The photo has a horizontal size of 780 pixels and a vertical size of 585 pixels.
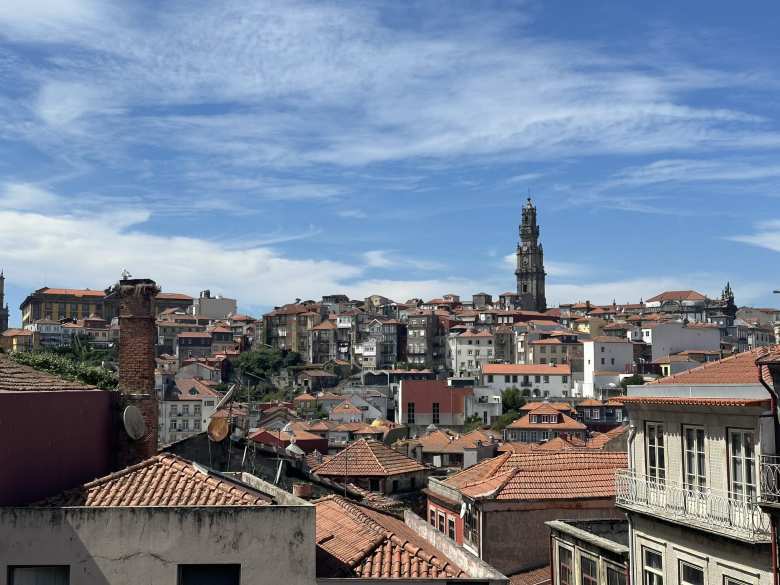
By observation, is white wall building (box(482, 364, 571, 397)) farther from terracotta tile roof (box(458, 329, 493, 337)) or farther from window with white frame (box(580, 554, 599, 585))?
window with white frame (box(580, 554, 599, 585))

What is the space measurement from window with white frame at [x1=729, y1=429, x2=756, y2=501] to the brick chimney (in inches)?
376

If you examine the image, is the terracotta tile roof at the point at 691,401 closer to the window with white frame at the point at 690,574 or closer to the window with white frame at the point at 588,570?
the window with white frame at the point at 690,574

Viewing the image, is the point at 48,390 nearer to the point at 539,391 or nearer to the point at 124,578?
the point at 124,578

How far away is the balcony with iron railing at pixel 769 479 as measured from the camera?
14453 millimetres

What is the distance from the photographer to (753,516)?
49.6ft

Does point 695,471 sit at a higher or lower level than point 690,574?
higher

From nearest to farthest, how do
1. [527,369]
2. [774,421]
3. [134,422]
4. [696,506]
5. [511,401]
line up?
1. [774,421]
2. [134,422]
3. [696,506]
4. [511,401]
5. [527,369]

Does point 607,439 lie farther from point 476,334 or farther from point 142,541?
point 476,334

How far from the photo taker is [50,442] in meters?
13.8

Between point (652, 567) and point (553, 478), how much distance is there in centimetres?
756

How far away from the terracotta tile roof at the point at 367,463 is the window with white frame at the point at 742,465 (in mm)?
19186

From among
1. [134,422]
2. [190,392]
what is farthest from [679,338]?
[134,422]

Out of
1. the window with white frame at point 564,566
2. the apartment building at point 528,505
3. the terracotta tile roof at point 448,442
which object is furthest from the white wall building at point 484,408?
the window with white frame at point 564,566

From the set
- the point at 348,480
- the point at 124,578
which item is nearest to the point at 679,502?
the point at 124,578
